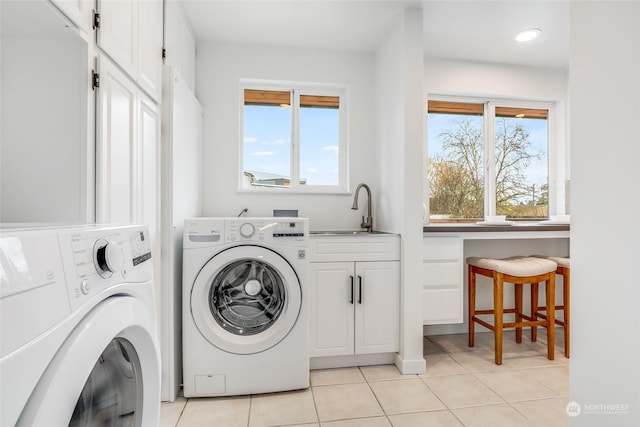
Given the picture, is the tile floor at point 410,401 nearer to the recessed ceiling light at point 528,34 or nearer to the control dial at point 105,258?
the control dial at point 105,258

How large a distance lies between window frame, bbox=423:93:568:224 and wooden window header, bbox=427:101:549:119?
1.1 inches

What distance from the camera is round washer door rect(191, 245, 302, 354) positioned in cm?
179

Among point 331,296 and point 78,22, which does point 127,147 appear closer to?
point 78,22

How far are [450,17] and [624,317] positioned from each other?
7.06 feet

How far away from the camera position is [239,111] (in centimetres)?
272

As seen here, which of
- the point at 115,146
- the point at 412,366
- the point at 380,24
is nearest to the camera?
the point at 115,146

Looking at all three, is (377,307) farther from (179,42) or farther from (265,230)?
(179,42)

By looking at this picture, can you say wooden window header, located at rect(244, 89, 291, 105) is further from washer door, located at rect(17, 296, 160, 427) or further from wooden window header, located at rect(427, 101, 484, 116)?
washer door, located at rect(17, 296, 160, 427)

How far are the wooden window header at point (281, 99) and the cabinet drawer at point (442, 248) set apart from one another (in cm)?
142

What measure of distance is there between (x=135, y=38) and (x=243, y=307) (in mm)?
1420

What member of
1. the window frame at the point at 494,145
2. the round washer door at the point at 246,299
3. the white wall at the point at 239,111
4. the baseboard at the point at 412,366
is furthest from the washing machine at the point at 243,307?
the window frame at the point at 494,145

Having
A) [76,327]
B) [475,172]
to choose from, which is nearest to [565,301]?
[475,172]

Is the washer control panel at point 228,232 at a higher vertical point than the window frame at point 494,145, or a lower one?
lower

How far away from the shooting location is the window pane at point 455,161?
2.97 meters
